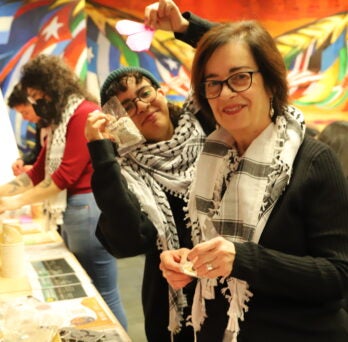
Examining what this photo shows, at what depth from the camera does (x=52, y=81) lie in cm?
239

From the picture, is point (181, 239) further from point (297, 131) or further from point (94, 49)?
point (94, 49)

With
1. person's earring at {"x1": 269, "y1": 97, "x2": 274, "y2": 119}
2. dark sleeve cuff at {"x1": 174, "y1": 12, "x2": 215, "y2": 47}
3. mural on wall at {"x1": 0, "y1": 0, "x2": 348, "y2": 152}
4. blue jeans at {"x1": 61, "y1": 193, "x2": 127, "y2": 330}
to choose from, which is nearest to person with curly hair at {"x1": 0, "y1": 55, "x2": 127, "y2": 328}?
blue jeans at {"x1": 61, "y1": 193, "x2": 127, "y2": 330}

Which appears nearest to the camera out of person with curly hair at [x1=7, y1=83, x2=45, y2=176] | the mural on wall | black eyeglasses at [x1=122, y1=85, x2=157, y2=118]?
black eyeglasses at [x1=122, y1=85, x2=157, y2=118]

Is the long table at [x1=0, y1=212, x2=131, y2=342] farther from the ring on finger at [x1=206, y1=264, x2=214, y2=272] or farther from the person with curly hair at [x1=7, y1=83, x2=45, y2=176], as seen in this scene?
the person with curly hair at [x1=7, y1=83, x2=45, y2=176]

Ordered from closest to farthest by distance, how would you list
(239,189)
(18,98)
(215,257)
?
1. (215,257)
2. (239,189)
3. (18,98)

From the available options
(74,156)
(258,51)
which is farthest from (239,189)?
(74,156)

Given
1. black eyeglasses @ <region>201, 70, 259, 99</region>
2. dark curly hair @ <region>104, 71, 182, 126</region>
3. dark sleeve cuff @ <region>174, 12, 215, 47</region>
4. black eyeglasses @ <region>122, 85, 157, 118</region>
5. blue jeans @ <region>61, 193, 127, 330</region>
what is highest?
dark sleeve cuff @ <region>174, 12, 215, 47</region>

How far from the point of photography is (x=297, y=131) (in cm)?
113

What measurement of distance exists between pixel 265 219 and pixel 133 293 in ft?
8.83

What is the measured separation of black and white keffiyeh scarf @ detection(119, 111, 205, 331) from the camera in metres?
1.41

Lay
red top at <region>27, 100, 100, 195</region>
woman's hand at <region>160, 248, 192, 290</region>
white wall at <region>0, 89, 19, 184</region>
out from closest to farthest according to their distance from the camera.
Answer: woman's hand at <region>160, 248, 192, 290</region>
white wall at <region>0, 89, 19, 184</region>
red top at <region>27, 100, 100, 195</region>

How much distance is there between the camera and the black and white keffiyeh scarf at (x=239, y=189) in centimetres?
108

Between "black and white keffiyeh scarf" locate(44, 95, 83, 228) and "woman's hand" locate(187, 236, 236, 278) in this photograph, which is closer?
"woman's hand" locate(187, 236, 236, 278)

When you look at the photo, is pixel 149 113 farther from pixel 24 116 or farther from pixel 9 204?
pixel 24 116
